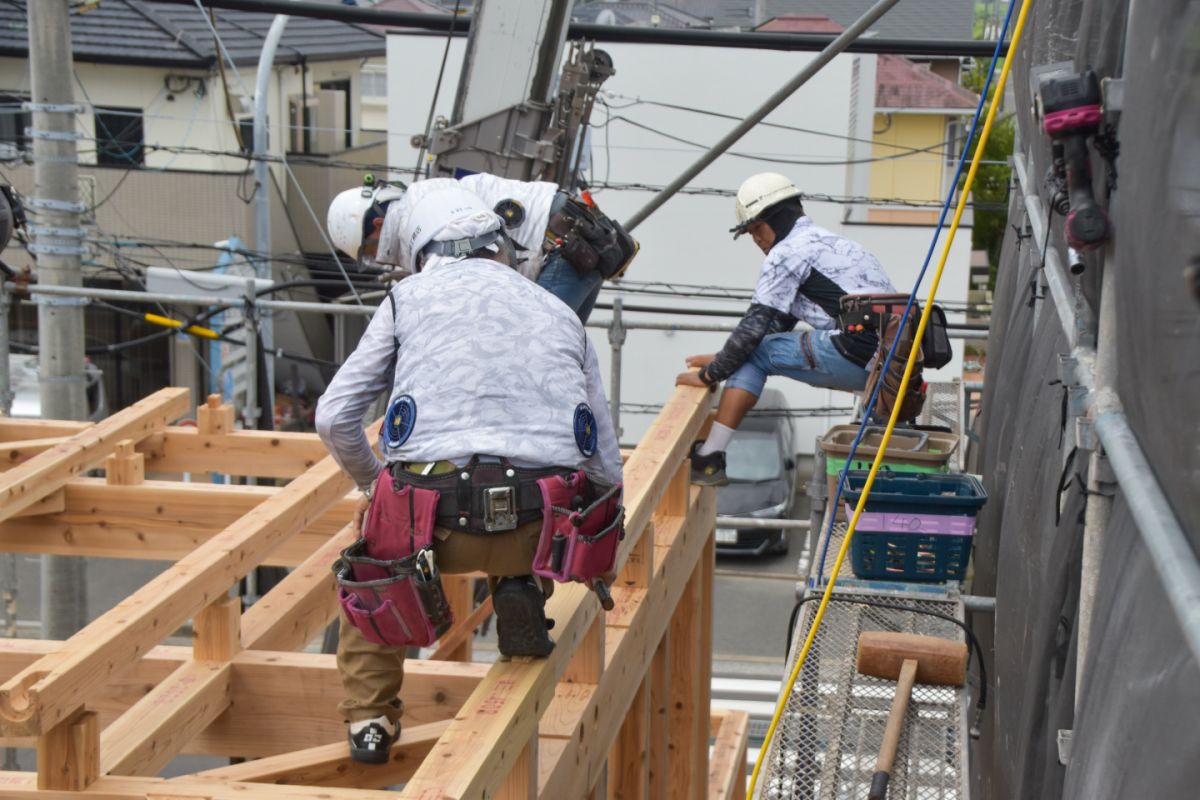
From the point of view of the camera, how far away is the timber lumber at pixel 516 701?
292 centimetres

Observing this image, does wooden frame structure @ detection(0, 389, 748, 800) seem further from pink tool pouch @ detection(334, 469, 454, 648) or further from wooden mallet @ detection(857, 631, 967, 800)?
wooden mallet @ detection(857, 631, 967, 800)

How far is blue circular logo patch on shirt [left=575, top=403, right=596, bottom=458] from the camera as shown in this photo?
3570 mm

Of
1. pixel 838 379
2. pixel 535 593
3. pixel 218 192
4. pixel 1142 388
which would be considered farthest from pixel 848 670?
pixel 218 192

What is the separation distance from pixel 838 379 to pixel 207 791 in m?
4.20

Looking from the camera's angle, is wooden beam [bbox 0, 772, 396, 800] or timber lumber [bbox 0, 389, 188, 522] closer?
wooden beam [bbox 0, 772, 396, 800]

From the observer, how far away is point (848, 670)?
5.45m

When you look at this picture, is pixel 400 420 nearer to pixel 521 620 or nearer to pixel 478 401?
pixel 478 401

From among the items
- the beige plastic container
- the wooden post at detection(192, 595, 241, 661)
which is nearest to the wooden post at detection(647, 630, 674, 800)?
the beige plastic container

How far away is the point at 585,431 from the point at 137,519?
3.51m

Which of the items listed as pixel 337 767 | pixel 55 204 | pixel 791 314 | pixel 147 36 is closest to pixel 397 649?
pixel 337 767

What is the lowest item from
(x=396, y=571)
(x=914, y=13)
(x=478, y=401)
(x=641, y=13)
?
(x=396, y=571)

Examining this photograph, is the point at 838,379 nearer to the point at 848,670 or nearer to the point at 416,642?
the point at 848,670

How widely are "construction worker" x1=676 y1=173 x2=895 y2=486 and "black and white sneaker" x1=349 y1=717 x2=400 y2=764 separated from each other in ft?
9.03

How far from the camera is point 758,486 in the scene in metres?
19.6
